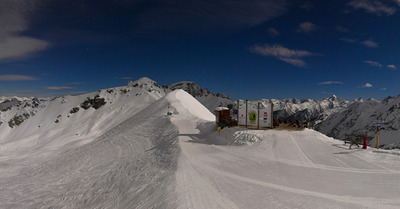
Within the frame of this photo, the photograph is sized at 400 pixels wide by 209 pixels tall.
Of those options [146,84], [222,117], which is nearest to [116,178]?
[222,117]

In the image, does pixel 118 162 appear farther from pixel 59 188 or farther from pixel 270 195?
pixel 270 195

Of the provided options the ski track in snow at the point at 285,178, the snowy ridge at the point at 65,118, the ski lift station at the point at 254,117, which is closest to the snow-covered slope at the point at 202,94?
the snowy ridge at the point at 65,118

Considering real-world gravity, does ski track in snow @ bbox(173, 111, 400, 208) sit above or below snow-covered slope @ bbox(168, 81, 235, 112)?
below

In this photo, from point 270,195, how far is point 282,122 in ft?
62.0

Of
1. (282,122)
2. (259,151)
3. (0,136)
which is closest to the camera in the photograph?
(259,151)

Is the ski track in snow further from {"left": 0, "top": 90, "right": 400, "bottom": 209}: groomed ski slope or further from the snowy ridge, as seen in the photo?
the snowy ridge

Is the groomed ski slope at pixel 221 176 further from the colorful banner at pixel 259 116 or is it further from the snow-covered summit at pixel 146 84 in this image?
the snow-covered summit at pixel 146 84

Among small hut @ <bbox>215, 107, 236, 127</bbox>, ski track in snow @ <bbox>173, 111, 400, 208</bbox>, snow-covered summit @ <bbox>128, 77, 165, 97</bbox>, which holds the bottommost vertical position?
ski track in snow @ <bbox>173, 111, 400, 208</bbox>

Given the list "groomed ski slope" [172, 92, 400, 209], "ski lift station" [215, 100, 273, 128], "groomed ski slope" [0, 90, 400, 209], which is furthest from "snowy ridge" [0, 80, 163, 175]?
"groomed ski slope" [172, 92, 400, 209]

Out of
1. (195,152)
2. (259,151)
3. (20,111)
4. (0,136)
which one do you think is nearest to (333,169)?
(259,151)

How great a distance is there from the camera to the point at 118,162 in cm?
1895

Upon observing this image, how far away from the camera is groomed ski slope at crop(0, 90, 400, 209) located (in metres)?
8.65

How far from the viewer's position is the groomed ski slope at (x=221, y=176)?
8652 millimetres

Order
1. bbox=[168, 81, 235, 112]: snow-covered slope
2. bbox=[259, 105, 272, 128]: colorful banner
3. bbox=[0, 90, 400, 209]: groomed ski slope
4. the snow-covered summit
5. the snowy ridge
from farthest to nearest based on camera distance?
bbox=[168, 81, 235, 112]: snow-covered slope, the snow-covered summit, the snowy ridge, bbox=[259, 105, 272, 128]: colorful banner, bbox=[0, 90, 400, 209]: groomed ski slope
